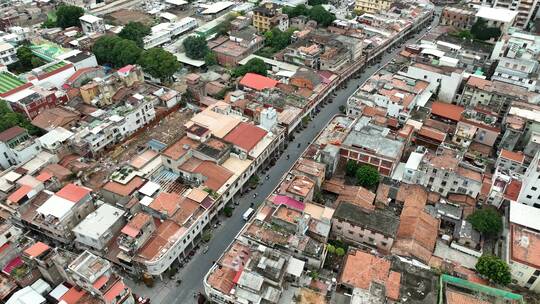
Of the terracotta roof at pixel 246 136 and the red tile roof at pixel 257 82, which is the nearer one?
the terracotta roof at pixel 246 136

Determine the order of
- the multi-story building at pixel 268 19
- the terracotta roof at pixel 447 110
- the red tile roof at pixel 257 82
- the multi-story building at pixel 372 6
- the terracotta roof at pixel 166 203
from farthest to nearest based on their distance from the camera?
the multi-story building at pixel 372 6 → the multi-story building at pixel 268 19 → the red tile roof at pixel 257 82 → the terracotta roof at pixel 447 110 → the terracotta roof at pixel 166 203

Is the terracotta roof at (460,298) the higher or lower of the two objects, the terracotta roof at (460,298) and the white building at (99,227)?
the lower

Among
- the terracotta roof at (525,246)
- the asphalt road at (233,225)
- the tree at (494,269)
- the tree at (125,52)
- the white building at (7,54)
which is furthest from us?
the white building at (7,54)

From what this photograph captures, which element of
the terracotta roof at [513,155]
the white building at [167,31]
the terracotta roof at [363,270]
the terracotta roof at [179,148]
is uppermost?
the white building at [167,31]

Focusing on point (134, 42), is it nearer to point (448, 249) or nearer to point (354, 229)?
point (354, 229)

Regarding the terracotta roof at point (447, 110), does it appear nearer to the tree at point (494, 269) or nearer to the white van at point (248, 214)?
the tree at point (494, 269)

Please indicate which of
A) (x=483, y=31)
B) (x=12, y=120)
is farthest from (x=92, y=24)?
(x=483, y=31)

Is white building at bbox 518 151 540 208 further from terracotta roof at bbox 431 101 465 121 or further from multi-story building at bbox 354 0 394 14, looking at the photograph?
multi-story building at bbox 354 0 394 14

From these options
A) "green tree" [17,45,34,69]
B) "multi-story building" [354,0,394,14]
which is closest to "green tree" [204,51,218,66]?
"green tree" [17,45,34,69]

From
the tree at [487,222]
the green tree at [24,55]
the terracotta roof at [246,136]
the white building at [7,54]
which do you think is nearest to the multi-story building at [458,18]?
the tree at [487,222]
